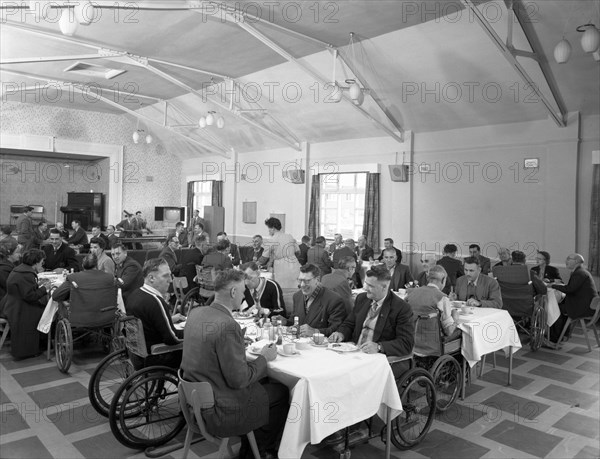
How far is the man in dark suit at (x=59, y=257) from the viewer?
7.46m

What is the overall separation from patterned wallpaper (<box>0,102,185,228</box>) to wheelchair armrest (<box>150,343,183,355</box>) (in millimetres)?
12467

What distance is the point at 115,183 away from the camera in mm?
15609

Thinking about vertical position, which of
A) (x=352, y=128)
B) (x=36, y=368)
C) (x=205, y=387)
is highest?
(x=352, y=128)

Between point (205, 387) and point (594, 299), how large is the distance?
528 centimetres

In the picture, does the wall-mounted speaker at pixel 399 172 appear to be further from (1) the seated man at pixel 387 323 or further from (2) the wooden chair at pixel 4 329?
(2) the wooden chair at pixel 4 329

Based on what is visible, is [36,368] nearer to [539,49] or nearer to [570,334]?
[570,334]

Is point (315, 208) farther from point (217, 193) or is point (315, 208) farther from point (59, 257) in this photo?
point (59, 257)

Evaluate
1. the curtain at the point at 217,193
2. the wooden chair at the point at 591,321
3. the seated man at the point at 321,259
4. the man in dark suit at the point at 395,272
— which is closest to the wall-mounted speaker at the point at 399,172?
the seated man at the point at 321,259

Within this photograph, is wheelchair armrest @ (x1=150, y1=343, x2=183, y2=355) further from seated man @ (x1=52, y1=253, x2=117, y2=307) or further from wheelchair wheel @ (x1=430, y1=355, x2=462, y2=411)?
wheelchair wheel @ (x1=430, y1=355, x2=462, y2=411)

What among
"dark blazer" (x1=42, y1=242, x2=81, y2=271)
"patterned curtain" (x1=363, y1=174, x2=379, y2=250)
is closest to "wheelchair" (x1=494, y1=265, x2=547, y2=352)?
"patterned curtain" (x1=363, y1=174, x2=379, y2=250)

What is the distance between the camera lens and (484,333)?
14.8ft

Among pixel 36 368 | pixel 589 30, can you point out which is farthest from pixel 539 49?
pixel 36 368

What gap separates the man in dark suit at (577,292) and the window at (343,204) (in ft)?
17.6

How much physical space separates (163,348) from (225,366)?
1.07 meters
